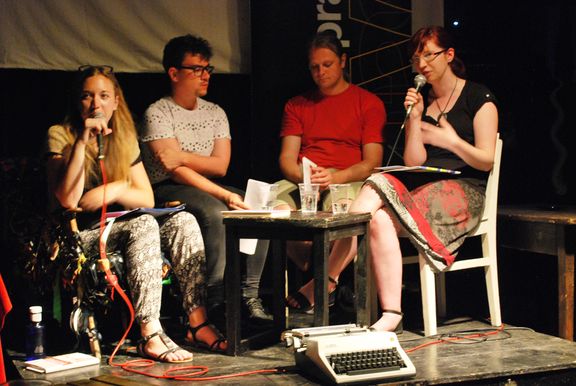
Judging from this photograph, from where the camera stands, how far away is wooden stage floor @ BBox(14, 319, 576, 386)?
3.17 meters

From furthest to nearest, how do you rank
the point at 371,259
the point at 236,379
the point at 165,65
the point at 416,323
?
the point at 165,65
the point at 416,323
the point at 371,259
the point at 236,379

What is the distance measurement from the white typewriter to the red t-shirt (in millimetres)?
1555

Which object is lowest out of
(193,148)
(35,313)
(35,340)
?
(35,340)

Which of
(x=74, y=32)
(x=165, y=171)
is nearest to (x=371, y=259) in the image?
(x=165, y=171)

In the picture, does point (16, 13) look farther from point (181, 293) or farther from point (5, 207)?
point (181, 293)

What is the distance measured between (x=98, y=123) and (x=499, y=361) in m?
1.91

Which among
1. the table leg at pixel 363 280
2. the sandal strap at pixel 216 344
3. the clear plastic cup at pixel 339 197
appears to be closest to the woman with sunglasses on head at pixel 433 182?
the table leg at pixel 363 280

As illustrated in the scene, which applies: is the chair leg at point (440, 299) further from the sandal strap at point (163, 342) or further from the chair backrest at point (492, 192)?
the sandal strap at point (163, 342)

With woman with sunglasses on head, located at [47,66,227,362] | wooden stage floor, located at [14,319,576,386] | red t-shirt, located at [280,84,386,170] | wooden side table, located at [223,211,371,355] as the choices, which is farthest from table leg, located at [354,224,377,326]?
red t-shirt, located at [280,84,386,170]

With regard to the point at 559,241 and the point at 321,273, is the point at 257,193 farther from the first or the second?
the point at 559,241

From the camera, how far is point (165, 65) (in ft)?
14.9

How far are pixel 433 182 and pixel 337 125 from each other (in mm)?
748

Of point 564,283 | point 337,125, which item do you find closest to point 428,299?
point 564,283

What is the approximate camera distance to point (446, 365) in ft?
10.9
